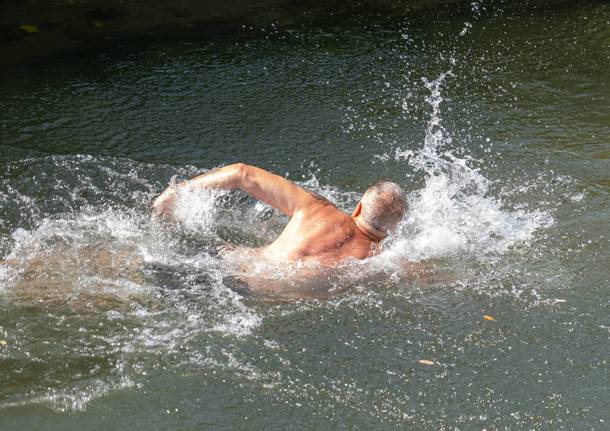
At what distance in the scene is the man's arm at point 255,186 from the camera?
5.03 m

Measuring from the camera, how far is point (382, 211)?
516cm

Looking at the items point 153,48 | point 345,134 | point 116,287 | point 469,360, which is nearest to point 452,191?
point 345,134

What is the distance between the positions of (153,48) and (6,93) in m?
1.51

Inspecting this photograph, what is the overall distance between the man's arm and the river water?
18cm

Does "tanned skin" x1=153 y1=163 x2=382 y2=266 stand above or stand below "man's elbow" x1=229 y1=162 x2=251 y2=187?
below

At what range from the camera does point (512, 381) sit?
425cm

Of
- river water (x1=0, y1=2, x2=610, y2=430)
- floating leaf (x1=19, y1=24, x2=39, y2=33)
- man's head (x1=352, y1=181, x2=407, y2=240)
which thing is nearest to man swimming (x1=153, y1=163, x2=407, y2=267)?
man's head (x1=352, y1=181, x2=407, y2=240)

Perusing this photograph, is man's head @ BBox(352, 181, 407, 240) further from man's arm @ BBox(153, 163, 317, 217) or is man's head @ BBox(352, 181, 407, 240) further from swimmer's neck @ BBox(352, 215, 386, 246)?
man's arm @ BBox(153, 163, 317, 217)

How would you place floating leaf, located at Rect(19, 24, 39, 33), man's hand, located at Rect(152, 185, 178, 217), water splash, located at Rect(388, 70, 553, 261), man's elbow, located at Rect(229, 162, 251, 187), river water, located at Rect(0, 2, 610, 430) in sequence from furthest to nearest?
floating leaf, located at Rect(19, 24, 39, 33) → water splash, located at Rect(388, 70, 553, 261) → man's hand, located at Rect(152, 185, 178, 217) → man's elbow, located at Rect(229, 162, 251, 187) → river water, located at Rect(0, 2, 610, 430)

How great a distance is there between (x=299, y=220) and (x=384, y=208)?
0.49 metres

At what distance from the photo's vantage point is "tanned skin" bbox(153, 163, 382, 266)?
503 centimetres

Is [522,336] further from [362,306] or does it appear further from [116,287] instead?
[116,287]

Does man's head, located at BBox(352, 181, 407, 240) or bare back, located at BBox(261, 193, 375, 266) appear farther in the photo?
man's head, located at BBox(352, 181, 407, 240)

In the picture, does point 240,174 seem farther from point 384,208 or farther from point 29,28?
point 29,28
